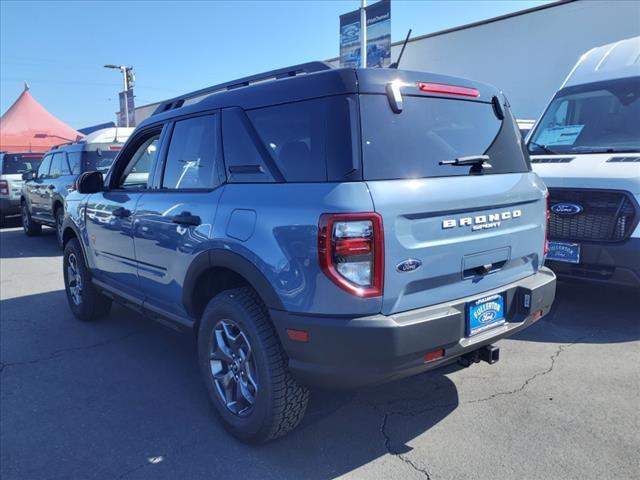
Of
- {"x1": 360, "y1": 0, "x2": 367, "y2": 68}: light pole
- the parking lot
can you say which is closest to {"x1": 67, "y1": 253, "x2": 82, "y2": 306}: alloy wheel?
the parking lot

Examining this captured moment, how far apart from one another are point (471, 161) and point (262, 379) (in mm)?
1600

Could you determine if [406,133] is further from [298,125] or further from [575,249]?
[575,249]

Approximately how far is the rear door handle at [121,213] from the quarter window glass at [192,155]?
1.61ft

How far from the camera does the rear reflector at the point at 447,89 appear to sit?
2.76 meters

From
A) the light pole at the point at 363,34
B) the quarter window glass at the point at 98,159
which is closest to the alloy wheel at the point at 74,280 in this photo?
the quarter window glass at the point at 98,159

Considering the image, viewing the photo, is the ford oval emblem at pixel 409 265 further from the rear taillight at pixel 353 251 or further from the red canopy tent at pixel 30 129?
the red canopy tent at pixel 30 129

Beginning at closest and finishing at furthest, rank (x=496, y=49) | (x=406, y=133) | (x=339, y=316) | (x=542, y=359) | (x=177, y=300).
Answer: (x=339, y=316), (x=406, y=133), (x=177, y=300), (x=542, y=359), (x=496, y=49)

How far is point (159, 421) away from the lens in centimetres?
322

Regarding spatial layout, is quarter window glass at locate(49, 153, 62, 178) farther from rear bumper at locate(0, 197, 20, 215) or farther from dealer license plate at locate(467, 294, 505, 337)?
dealer license plate at locate(467, 294, 505, 337)

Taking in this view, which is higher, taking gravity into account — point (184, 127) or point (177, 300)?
point (184, 127)

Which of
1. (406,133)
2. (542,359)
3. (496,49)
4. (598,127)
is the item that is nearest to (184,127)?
(406,133)

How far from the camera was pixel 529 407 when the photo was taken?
127 inches

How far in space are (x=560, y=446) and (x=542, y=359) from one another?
1.24 m

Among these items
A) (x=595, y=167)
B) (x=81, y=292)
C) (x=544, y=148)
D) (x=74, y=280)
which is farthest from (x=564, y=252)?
(x=74, y=280)
